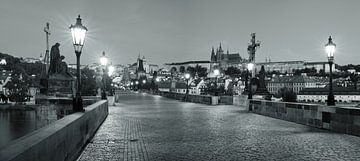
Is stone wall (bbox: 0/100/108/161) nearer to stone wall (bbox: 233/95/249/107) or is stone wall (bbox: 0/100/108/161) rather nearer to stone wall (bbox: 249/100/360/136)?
stone wall (bbox: 249/100/360/136)

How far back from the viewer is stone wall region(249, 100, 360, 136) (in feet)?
43.7

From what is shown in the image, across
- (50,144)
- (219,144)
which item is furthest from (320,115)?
(50,144)

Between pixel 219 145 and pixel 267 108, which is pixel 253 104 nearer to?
pixel 267 108

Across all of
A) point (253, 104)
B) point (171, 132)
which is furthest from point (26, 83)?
point (171, 132)

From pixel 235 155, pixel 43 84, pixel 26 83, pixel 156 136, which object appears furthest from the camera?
pixel 26 83

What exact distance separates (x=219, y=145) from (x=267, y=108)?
1270 cm

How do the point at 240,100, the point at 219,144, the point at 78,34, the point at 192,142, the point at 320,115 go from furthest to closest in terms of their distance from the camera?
the point at 240,100 → the point at 320,115 → the point at 78,34 → the point at 192,142 → the point at 219,144

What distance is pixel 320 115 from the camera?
15758 millimetres

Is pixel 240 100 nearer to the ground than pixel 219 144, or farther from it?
farther from it

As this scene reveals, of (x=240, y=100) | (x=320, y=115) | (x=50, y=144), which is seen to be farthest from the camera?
(x=240, y=100)

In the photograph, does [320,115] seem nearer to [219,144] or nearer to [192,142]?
[219,144]

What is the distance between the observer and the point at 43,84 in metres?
33.0

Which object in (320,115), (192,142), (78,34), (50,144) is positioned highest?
(78,34)

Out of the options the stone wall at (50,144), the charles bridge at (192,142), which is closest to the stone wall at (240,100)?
the charles bridge at (192,142)
